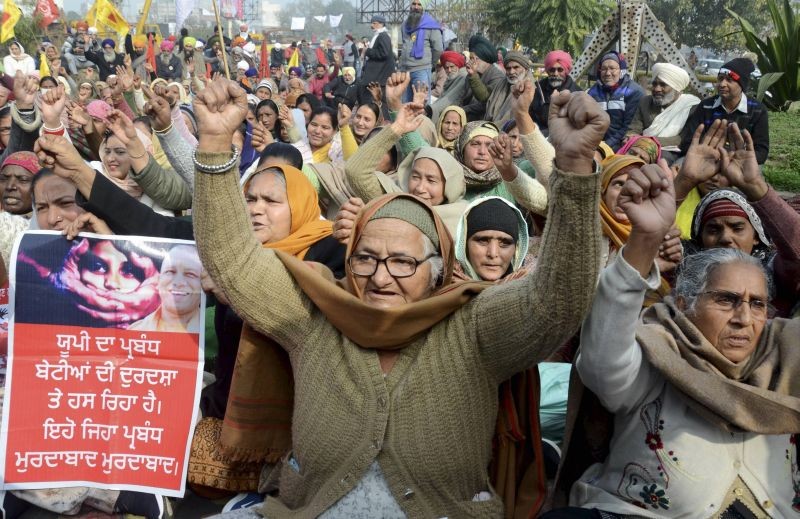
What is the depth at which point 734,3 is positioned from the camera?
165ft

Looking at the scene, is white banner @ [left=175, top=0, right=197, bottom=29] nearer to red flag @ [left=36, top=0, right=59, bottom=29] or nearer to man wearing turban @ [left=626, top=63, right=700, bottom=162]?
red flag @ [left=36, top=0, right=59, bottom=29]

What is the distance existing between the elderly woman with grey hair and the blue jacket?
18.0ft

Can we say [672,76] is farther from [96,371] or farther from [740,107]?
[96,371]

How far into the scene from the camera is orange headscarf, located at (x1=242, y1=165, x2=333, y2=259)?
3.42m

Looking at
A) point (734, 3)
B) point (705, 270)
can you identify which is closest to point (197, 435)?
point (705, 270)

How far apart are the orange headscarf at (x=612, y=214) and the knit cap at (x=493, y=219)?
408 mm

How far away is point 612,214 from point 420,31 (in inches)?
376

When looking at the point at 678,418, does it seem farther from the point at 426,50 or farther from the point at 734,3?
the point at 734,3

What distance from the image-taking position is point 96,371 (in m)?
3.08

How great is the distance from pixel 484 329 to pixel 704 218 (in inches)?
66.2

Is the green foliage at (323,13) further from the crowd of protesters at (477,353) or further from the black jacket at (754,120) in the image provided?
the crowd of protesters at (477,353)

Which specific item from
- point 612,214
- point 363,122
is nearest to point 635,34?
point 363,122

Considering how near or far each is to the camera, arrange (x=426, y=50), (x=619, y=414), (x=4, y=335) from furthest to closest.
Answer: (x=426, y=50) → (x=4, y=335) → (x=619, y=414)

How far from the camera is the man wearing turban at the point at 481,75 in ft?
29.9
